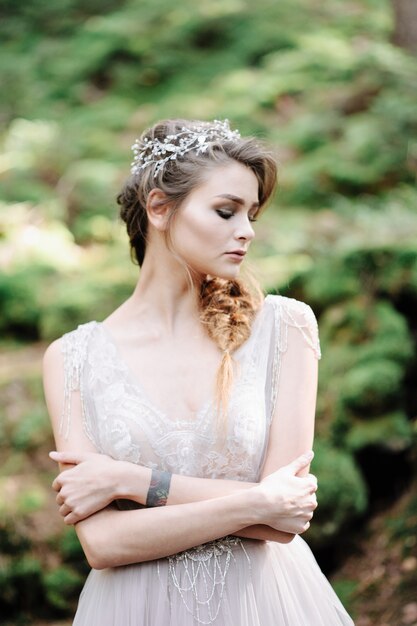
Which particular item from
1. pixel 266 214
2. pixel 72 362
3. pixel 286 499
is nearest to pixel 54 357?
pixel 72 362

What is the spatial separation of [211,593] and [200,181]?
48.8 inches

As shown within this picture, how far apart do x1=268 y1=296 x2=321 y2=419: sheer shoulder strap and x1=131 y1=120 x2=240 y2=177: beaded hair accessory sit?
567mm

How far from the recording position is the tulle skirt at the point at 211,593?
7.13 ft

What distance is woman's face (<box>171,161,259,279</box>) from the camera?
7.52 feet

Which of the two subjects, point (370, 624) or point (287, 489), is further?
point (370, 624)

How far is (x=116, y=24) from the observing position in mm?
11164

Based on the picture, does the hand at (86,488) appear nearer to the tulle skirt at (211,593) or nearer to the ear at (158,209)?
the tulle skirt at (211,593)

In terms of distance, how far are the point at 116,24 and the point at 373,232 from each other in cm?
701

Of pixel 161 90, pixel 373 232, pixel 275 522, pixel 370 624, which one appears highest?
pixel 161 90

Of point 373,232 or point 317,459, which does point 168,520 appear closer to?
point 317,459

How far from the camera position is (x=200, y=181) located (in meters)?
2.34

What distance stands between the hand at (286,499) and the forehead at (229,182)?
837 millimetres

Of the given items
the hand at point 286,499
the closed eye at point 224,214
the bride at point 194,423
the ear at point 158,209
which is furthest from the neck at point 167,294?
the hand at point 286,499

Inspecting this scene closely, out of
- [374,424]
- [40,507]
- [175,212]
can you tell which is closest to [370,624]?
[374,424]
